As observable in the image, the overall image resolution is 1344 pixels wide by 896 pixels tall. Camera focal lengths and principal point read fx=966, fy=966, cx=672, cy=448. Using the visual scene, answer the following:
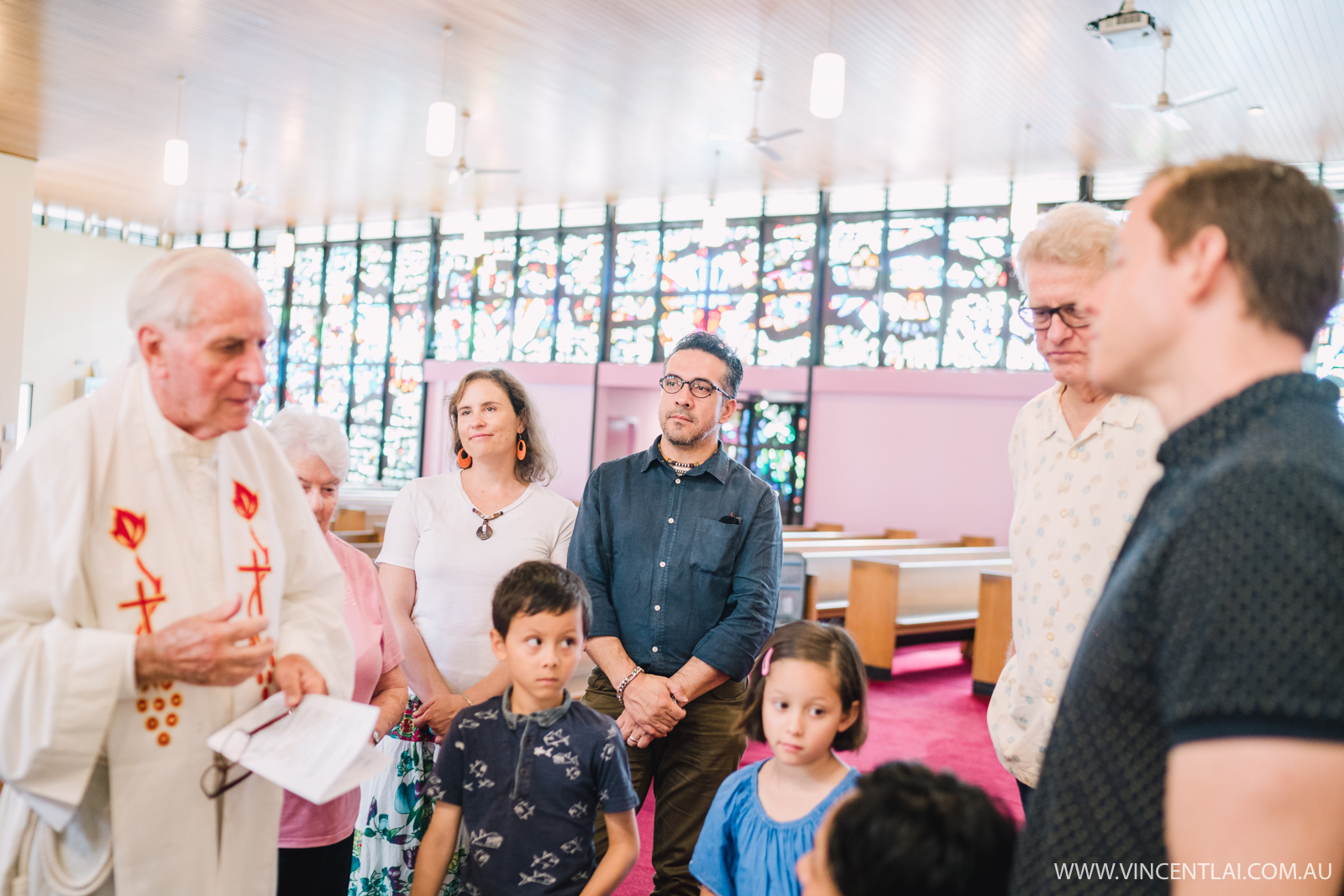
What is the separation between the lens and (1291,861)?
2.14 feet

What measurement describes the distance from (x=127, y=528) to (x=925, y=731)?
15.0 feet

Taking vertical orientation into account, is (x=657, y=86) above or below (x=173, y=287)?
above

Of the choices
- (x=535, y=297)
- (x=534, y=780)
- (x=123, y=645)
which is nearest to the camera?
(x=123, y=645)

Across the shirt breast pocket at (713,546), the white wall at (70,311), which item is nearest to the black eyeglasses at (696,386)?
the shirt breast pocket at (713,546)

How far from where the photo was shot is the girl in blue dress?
1.59 meters

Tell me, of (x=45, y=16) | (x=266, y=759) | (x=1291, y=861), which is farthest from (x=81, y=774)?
(x=45, y=16)

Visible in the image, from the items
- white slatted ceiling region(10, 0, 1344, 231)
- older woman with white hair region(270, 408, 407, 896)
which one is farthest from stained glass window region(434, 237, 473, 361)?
older woman with white hair region(270, 408, 407, 896)

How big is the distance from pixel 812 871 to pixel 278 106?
31.7ft

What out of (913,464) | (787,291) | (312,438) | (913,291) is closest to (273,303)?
(787,291)

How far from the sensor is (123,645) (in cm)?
124

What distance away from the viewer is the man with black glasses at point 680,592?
84.5 inches

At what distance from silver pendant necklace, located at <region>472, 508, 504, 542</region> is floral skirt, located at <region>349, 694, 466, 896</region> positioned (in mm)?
428

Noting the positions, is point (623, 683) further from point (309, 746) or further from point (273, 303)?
point (273, 303)

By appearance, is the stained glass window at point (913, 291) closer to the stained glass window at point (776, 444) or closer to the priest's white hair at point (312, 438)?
the stained glass window at point (776, 444)
